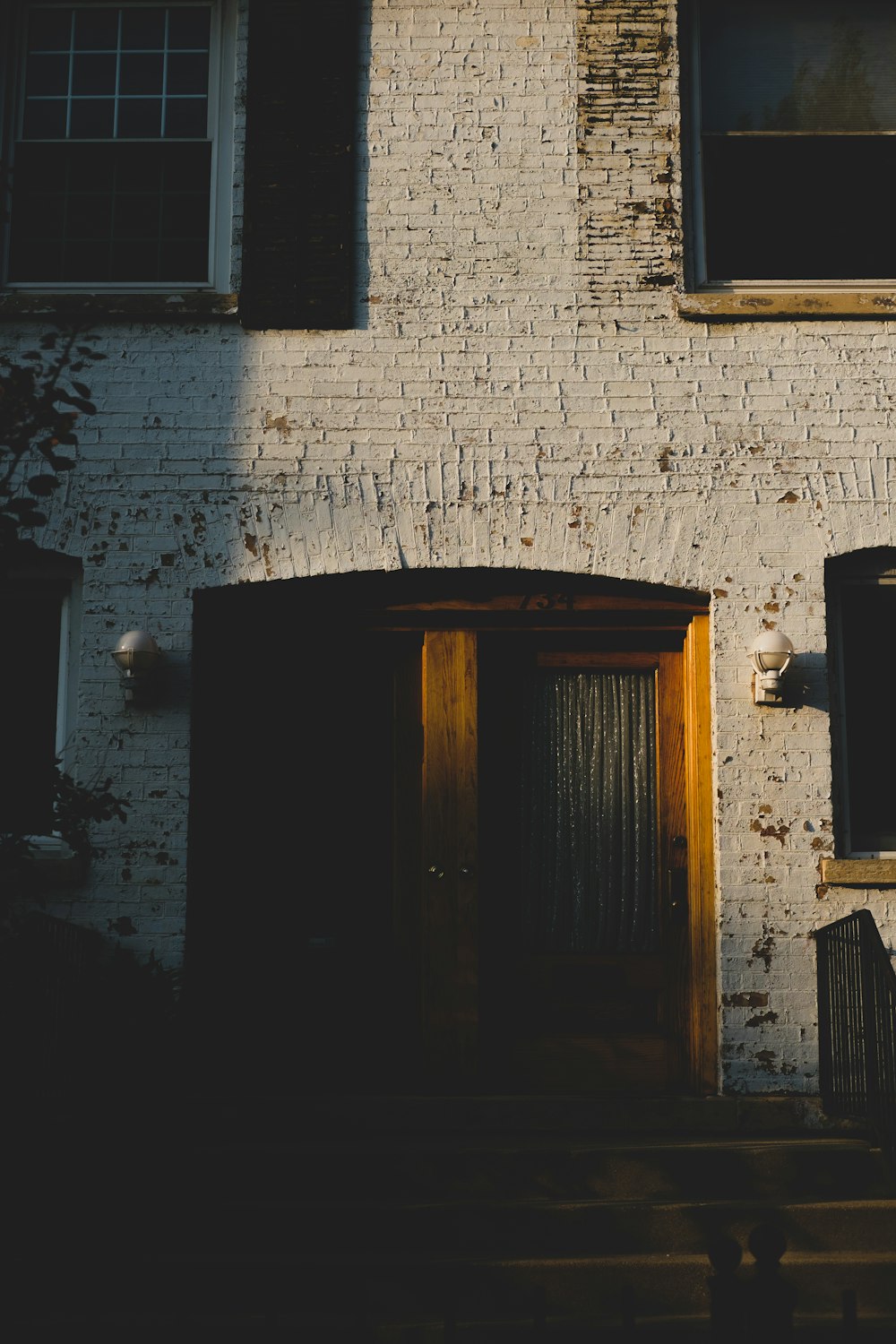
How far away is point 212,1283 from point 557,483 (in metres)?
3.75

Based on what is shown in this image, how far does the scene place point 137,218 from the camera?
6812mm

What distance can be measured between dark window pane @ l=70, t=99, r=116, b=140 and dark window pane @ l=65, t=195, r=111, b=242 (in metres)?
0.34

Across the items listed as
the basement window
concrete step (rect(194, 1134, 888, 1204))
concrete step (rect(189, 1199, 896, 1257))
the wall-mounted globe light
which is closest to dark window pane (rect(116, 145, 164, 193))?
the wall-mounted globe light

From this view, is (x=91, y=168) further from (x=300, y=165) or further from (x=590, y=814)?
(x=590, y=814)

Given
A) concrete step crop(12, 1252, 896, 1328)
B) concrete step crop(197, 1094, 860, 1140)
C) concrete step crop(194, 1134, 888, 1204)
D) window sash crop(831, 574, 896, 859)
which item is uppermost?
window sash crop(831, 574, 896, 859)

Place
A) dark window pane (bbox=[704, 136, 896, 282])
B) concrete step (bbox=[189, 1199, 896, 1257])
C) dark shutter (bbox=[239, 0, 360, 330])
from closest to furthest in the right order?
1. concrete step (bbox=[189, 1199, 896, 1257])
2. dark shutter (bbox=[239, 0, 360, 330])
3. dark window pane (bbox=[704, 136, 896, 282])

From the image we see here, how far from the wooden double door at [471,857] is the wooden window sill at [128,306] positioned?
153 centimetres

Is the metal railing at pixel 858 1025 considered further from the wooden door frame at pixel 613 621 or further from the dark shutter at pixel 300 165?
the dark shutter at pixel 300 165

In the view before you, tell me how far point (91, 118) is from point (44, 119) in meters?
0.25

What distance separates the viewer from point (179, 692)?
6254mm

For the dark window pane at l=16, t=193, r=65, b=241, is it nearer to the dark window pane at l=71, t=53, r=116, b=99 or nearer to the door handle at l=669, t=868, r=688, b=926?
the dark window pane at l=71, t=53, r=116, b=99

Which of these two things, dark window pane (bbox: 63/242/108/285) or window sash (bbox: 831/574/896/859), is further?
dark window pane (bbox: 63/242/108/285)

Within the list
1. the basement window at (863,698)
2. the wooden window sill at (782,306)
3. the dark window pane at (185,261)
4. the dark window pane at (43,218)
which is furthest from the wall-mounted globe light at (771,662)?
the dark window pane at (43,218)

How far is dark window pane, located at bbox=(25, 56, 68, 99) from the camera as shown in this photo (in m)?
6.89
